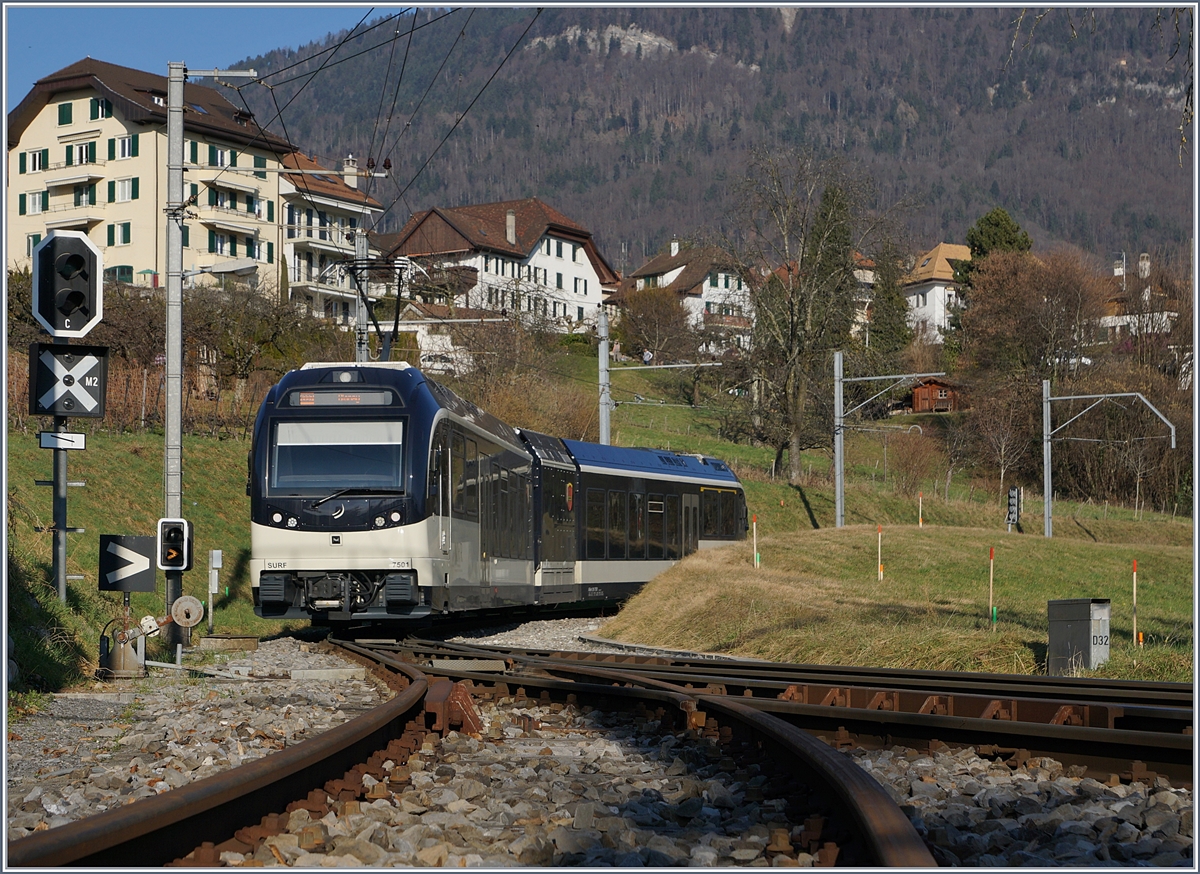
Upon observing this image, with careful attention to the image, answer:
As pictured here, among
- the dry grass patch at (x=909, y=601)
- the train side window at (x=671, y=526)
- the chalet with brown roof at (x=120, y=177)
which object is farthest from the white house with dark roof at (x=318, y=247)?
the train side window at (x=671, y=526)

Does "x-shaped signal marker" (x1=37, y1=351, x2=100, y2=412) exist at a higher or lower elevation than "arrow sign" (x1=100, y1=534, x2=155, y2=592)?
higher

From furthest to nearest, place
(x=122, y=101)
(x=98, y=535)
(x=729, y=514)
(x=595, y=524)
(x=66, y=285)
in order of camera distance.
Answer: (x=122, y=101)
(x=729, y=514)
(x=595, y=524)
(x=98, y=535)
(x=66, y=285)

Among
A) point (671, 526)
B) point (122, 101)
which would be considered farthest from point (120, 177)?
point (671, 526)

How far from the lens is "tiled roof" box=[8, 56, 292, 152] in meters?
71.5

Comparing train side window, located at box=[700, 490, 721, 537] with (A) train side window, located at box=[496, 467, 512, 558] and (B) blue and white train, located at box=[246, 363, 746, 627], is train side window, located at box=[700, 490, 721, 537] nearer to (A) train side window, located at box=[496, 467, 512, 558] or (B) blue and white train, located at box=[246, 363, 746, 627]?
(A) train side window, located at box=[496, 467, 512, 558]

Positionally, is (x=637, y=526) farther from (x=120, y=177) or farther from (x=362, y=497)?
(x=120, y=177)

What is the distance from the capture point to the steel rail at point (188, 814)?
4.21 meters

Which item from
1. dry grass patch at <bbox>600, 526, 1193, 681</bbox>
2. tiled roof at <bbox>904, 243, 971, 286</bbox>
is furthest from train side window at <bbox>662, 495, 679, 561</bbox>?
tiled roof at <bbox>904, 243, 971, 286</bbox>

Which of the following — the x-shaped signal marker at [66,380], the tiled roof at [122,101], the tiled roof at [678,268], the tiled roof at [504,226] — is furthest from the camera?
the tiled roof at [678,268]

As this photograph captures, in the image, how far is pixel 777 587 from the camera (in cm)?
2291

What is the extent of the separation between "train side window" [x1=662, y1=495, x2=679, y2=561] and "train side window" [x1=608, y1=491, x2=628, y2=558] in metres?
1.91

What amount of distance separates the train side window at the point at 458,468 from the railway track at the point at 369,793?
26.8 ft

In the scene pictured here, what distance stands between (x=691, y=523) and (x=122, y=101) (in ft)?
173

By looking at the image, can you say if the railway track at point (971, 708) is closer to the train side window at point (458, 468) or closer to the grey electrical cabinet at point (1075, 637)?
the grey electrical cabinet at point (1075, 637)
